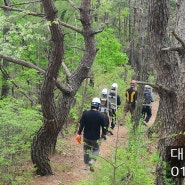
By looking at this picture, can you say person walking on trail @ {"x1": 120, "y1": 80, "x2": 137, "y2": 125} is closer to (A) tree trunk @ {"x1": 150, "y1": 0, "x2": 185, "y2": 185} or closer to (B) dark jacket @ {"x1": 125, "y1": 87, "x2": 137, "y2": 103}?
(B) dark jacket @ {"x1": 125, "y1": 87, "x2": 137, "y2": 103}

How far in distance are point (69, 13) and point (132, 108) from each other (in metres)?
8.60

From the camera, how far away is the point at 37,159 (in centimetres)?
841

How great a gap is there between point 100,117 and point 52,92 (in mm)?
1523

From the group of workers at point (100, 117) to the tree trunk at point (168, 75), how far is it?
64 centimetres

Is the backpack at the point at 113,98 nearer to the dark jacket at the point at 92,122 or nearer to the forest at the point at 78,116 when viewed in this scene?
the forest at the point at 78,116

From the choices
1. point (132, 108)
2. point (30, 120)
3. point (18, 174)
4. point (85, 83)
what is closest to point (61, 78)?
point (85, 83)

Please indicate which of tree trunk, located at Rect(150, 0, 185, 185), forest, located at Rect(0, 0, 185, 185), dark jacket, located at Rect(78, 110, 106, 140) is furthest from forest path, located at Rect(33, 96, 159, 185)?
tree trunk, located at Rect(150, 0, 185, 185)

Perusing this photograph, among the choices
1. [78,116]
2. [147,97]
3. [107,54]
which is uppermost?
[107,54]

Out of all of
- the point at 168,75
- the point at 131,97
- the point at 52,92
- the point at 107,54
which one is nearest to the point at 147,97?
the point at 131,97

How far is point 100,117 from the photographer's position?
27.5 feet

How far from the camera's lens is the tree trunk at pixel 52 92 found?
6930 millimetres

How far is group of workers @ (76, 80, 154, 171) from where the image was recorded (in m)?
→ 8.40

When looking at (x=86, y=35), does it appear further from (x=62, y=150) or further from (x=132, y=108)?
(x=132, y=108)

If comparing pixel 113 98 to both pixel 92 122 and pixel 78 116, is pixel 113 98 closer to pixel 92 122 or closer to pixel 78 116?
pixel 78 116
